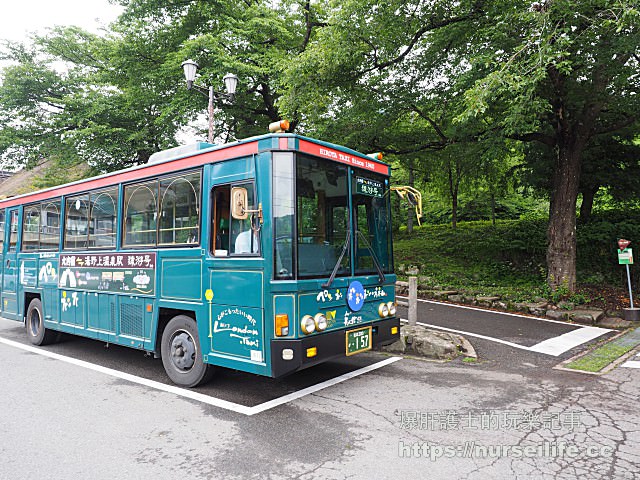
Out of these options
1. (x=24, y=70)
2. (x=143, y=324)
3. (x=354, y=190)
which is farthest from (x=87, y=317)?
(x=24, y=70)

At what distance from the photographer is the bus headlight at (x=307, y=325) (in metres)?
4.79

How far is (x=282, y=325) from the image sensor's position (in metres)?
4.71

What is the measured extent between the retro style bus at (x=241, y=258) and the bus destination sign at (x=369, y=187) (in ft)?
0.08

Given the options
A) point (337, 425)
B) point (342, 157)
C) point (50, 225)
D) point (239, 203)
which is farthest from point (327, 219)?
point (50, 225)

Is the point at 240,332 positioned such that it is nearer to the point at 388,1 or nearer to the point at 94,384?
the point at 94,384

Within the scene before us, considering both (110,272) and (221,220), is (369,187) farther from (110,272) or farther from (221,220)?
(110,272)

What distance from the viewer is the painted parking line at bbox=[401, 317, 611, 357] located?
7654mm

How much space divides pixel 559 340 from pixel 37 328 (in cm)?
1033

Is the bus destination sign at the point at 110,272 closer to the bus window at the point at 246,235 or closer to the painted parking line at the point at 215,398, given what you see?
the painted parking line at the point at 215,398

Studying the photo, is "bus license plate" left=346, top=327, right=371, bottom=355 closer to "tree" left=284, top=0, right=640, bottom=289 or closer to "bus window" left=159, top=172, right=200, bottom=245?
"bus window" left=159, top=172, right=200, bottom=245

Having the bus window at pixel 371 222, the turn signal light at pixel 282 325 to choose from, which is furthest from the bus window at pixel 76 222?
the bus window at pixel 371 222

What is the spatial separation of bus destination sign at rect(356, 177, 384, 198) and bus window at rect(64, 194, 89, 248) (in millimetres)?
4943

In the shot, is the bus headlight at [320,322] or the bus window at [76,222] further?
the bus window at [76,222]

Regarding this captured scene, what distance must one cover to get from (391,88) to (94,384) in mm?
11069
